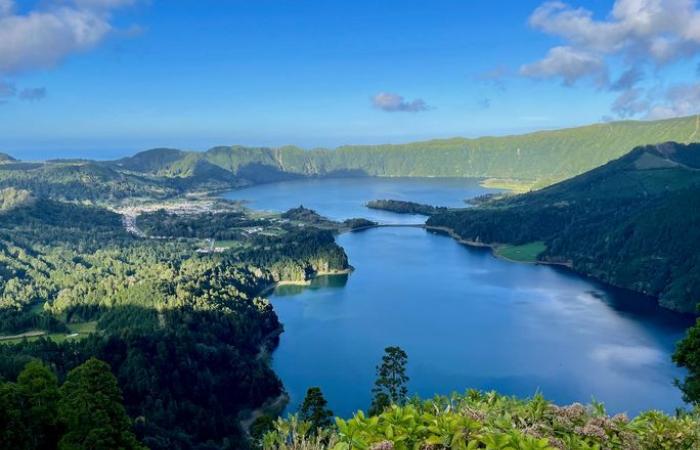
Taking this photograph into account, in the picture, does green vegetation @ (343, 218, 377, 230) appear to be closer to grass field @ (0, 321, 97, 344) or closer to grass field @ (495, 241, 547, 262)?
grass field @ (495, 241, 547, 262)

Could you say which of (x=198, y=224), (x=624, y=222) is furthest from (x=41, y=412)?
(x=198, y=224)

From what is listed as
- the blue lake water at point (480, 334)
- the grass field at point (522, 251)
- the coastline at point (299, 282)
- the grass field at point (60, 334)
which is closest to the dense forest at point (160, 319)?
the grass field at point (60, 334)

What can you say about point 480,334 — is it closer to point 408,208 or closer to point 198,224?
point 198,224

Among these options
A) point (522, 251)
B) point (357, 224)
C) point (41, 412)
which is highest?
point (41, 412)

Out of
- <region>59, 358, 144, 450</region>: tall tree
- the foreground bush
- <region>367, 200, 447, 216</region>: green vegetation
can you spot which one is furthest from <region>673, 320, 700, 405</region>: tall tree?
<region>367, 200, 447, 216</region>: green vegetation

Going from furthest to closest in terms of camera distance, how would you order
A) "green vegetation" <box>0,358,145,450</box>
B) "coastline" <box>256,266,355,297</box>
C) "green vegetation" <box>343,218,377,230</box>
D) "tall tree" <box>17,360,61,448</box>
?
"green vegetation" <box>343,218,377,230</box> < "coastline" <box>256,266,355,297</box> < "tall tree" <box>17,360,61,448</box> < "green vegetation" <box>0,358,145,450</box>

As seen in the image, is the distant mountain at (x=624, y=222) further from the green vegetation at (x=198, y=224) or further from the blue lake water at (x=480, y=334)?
the green vegetation at (x=198, y=224)

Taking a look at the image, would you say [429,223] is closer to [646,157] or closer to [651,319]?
[646,157]
